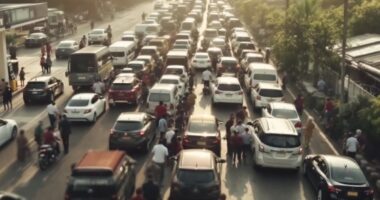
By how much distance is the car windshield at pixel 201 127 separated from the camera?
854 inches

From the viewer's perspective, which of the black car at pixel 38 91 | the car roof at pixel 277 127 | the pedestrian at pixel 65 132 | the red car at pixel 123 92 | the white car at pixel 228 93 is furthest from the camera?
the black car at pixel 38 91

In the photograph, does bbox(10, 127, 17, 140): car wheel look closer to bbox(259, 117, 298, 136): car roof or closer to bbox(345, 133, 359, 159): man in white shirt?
bbox(259, 117, 298, 136): car roof

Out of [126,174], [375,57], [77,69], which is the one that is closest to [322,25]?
[375,57]

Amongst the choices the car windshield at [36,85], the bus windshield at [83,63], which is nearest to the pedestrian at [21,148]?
the car windshield at [36,85]

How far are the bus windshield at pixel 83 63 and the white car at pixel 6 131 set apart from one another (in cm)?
969

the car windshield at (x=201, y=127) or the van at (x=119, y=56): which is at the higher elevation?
the car windshield at (x=201, y=127)

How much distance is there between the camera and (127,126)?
21969 mm

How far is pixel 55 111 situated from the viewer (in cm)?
2570

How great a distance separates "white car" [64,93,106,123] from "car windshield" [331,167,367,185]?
43.3 ft

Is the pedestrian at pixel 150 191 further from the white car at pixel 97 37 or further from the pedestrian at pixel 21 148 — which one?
the white car at pixel 97 37

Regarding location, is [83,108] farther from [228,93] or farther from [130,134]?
[228,93]

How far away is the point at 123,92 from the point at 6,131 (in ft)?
25.2

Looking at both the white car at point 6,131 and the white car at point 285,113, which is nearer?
the white car at point 6,131

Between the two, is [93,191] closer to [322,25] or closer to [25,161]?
[25,161]
